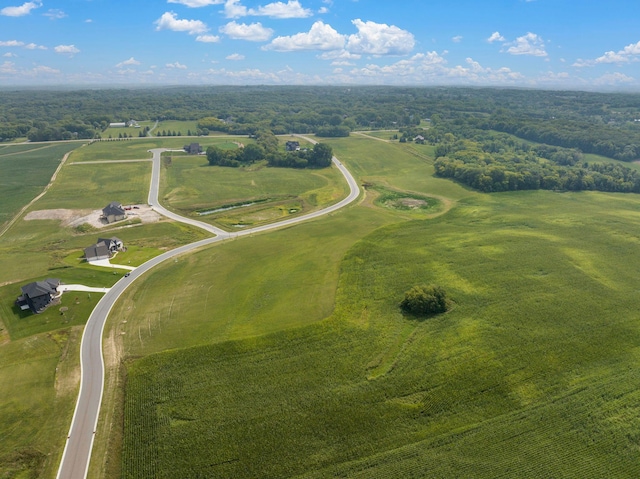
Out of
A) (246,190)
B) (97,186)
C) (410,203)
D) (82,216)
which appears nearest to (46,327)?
(82,216)

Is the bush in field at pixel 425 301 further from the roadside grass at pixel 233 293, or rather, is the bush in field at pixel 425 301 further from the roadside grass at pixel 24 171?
the roadside grass at pixel 24 171

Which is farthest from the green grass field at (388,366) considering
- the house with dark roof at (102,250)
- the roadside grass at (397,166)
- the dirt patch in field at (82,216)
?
the roadside grass at (397,166)

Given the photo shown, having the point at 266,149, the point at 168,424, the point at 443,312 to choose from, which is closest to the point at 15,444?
the point at 168,424

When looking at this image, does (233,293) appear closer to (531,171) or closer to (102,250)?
(102,250)

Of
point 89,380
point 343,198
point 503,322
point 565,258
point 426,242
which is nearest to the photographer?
point 89,380

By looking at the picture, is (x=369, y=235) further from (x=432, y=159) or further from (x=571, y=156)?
(x=571, y=156)

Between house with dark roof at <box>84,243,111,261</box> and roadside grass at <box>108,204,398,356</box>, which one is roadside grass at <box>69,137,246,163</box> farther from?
roadside grass at <box>108,204,398,356</box>
